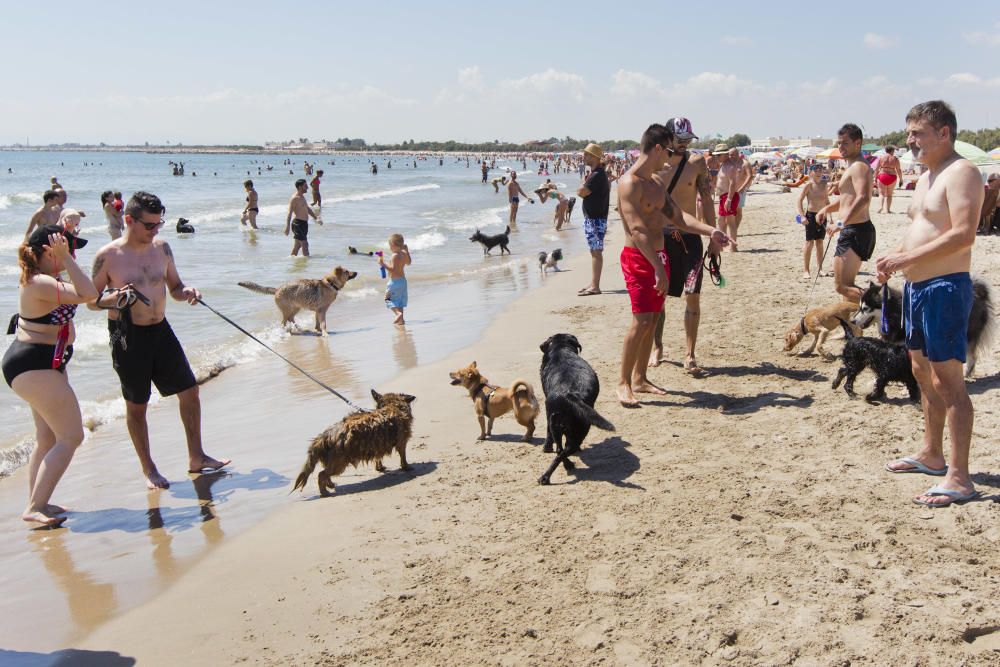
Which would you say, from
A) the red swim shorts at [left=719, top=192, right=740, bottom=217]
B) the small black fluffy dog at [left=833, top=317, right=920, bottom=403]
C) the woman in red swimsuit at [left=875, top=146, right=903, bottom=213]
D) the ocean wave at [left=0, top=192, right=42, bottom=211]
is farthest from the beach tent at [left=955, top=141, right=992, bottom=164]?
the ocean wave at [left=0, top=192, right=42, bottom=211]

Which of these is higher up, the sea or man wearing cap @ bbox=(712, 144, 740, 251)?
man wearing cap @ bbox=(712, 144, 740, 251)

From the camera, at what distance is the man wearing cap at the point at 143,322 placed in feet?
16.3

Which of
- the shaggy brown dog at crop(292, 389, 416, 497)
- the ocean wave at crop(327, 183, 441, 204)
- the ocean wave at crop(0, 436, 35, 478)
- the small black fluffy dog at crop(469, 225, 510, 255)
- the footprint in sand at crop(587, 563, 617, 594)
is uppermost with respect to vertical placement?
the ocean wave at crop(327, 183, 441, 204)

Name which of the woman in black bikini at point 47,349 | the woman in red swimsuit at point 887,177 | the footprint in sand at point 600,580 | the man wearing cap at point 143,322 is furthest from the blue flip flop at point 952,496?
the woman in red swimsuit at point 887,177

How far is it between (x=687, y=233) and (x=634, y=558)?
3.25 metres

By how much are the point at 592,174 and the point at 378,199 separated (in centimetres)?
3031

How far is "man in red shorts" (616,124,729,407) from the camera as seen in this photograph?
532cm

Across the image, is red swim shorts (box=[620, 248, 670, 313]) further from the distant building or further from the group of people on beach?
the distant building

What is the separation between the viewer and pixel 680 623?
9.67 ft

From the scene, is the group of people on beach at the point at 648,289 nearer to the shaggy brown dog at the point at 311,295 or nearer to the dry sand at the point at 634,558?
the dry sand at the point at 634,558

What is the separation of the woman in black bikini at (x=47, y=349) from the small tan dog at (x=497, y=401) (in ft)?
8.18

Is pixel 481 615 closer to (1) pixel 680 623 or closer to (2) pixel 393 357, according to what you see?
(1) pixel 680 623

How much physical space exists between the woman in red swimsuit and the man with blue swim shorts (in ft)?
56.6

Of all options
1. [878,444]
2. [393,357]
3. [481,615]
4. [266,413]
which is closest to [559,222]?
[393,357]
